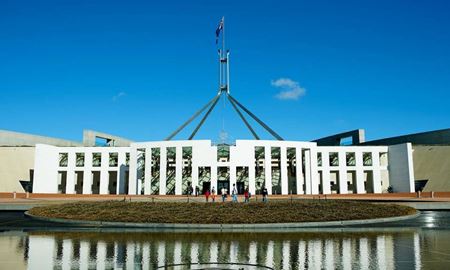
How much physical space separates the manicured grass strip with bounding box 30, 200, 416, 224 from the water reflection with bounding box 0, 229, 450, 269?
269 cm

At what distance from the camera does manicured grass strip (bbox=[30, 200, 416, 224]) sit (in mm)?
16656

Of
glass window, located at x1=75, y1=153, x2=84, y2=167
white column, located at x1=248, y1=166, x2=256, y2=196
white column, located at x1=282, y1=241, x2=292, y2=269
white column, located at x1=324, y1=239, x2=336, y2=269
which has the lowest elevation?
white column, located at x1=282, y1=241, x2=292, y2=269

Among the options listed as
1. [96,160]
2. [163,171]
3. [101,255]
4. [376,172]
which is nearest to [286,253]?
[101,255]

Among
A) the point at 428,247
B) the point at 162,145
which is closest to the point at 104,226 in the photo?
the point at 428,247

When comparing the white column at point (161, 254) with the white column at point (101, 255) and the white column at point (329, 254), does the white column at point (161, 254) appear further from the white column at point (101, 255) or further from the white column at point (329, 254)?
the white column at point (329, 254)

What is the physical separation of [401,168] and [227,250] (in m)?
47.9

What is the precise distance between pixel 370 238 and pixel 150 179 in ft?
125

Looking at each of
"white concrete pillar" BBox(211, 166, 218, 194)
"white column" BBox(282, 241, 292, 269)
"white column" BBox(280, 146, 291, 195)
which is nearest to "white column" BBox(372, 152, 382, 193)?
"white column" BBox(280, 146, 291, 195)

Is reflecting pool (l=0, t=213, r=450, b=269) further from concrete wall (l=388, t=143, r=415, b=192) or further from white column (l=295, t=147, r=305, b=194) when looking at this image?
concrete wall (l=388, t=143, r=415, b=192)

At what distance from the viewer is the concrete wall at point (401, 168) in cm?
5084

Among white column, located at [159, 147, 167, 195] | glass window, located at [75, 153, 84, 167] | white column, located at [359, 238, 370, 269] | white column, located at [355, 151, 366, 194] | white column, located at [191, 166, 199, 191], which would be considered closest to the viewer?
white column, located at [359, 238, 370, 269]

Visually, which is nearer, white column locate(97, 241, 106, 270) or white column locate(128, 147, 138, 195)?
white column locate(97, 241, 106, 270)

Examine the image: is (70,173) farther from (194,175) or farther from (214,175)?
(214,175)

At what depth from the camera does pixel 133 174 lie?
49.7 meters
